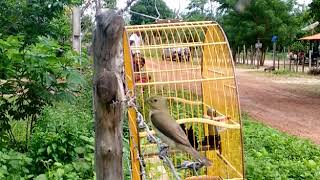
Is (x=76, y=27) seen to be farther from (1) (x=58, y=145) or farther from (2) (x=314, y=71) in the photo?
(2) (x=314, y=71)

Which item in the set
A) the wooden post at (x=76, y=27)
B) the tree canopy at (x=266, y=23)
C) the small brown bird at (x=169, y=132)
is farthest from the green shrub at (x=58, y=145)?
the tree canopy at (x=266, y=23)

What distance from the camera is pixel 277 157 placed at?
6.27m

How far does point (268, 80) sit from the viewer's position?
21.2 m

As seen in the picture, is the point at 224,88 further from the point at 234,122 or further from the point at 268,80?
the point at 268,80

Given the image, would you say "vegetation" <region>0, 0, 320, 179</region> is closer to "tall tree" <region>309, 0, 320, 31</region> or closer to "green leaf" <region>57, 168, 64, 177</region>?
"green leaf" <region>57, 168, 64, 177</region>

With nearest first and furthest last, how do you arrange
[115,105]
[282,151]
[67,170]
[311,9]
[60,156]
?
[115,105] → [67,170] → [60,156] → [282,151] → [311,9]

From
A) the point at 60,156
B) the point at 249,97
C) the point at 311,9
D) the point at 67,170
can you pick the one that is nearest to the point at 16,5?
the point at 60,156

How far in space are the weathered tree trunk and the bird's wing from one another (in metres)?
0.97

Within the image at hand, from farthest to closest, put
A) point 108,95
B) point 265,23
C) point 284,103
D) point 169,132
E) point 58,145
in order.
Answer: point 265,23 < point 284,103 < point 58,145 < point 169,132 < point 108,95

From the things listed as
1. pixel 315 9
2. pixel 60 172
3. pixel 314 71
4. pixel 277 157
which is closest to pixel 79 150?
pixel 60 172

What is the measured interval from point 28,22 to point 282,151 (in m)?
3.89

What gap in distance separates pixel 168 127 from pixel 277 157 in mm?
3563

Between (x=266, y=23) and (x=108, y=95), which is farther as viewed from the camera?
(x=266, y=23)

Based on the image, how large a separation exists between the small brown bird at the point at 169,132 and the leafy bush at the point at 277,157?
2131mm
